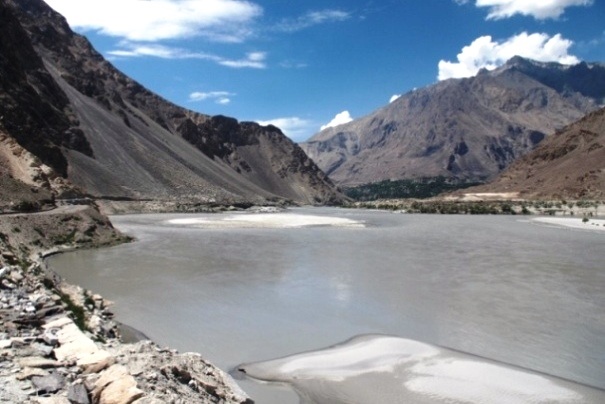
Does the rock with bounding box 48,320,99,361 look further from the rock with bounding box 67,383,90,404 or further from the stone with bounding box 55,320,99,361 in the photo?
the rock with bounding box 67,383,90,404

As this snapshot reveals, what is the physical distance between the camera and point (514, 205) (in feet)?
319

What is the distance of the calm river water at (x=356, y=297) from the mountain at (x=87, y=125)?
65.5 ft

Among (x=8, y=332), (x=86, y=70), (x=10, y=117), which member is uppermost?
(x=86, y=70)

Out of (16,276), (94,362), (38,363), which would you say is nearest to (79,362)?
(94,362)

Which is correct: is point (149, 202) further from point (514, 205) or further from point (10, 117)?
point (514, 205)

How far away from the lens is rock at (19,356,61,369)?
7.68m

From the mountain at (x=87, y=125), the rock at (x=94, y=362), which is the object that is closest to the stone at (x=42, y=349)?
the rock at (x=94, y=362)

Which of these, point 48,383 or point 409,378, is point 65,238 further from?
point 48,383

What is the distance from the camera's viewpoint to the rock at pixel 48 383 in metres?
7.02

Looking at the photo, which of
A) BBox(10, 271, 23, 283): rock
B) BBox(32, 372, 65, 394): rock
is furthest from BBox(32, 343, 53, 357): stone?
BBox(10, 271, 23, 283): rock

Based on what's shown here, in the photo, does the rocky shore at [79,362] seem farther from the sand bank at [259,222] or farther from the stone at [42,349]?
the sand bank at [259,222]

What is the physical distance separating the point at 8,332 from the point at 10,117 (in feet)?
258

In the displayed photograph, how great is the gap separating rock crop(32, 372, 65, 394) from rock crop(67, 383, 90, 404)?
20 cm

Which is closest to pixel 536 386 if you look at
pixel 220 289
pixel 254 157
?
pixel 220 289
